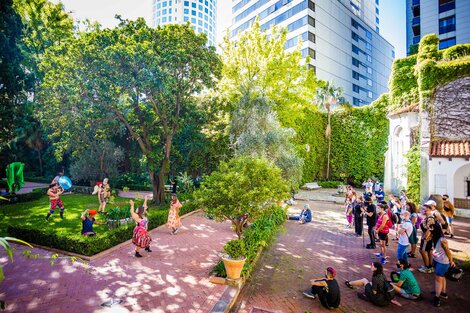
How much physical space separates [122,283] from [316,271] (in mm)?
5923

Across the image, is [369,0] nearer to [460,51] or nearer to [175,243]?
[460,51]

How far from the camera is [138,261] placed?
9.30 metres

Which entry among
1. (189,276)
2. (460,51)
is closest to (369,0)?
(460,51)

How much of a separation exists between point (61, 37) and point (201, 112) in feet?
51.0

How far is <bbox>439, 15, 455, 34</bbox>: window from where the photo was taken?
1592 inches

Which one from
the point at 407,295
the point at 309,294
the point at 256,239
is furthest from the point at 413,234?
the point at 256,239

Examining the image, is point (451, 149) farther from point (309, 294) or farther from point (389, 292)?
point (309, 294)

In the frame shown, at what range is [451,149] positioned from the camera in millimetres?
17125

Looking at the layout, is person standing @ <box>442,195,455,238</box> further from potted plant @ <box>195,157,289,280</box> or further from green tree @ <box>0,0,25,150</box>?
green tree @ <box>0,0,25,150</box>

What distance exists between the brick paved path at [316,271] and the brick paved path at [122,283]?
1.42m

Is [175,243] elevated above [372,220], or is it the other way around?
[372,220]

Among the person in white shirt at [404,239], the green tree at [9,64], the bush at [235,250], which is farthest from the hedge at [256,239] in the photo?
the green tree at [9,64]

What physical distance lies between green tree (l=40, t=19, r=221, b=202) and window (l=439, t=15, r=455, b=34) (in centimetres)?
4228

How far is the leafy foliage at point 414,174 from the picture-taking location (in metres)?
18.8
